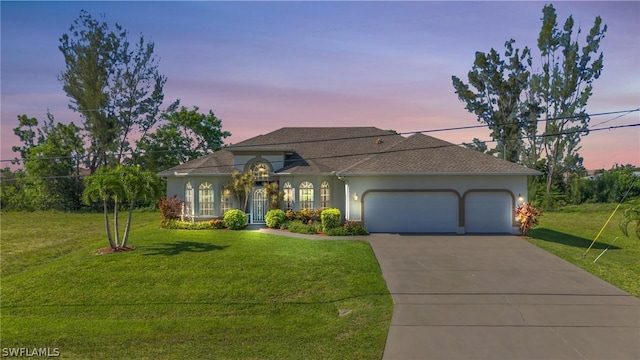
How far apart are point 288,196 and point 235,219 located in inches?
135

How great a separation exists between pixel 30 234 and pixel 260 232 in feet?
48.8

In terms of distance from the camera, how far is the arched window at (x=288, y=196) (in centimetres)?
2280

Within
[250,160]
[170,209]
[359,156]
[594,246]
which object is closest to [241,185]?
[250,160]

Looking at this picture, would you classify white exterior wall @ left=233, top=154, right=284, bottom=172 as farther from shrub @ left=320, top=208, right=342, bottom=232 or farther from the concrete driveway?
the concrete driveway

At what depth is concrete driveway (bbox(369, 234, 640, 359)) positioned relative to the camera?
24.7 ft

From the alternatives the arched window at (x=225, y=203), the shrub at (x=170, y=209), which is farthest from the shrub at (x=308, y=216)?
the shrub at (x=170, y=209)

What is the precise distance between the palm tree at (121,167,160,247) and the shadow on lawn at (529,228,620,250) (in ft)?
60.2

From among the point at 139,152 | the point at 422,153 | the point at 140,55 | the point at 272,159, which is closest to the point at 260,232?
the point at 272,159

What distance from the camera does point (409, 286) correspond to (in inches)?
447

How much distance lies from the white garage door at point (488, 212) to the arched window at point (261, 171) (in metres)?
11.2

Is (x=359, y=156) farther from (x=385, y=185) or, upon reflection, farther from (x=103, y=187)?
(x=103, y=187)

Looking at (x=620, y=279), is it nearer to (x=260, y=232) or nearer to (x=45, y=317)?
(x=260, y=232)

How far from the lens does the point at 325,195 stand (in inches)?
909

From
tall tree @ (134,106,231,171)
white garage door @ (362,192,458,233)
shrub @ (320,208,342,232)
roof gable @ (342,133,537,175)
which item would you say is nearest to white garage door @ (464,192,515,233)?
white garage door @ (362,192,458,233)
